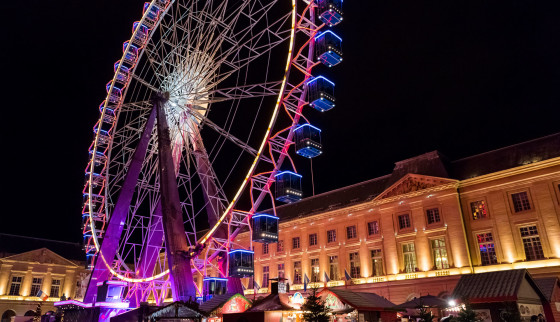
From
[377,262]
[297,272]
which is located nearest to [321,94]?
[377,262]

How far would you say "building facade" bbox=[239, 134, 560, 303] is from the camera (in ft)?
121

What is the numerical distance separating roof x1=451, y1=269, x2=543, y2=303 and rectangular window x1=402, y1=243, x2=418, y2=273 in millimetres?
27127

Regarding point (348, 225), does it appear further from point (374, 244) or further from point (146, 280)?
point (146, 280)

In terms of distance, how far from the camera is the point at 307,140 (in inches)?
1036

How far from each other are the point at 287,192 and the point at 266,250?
107ft

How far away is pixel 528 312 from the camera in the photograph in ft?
48.8

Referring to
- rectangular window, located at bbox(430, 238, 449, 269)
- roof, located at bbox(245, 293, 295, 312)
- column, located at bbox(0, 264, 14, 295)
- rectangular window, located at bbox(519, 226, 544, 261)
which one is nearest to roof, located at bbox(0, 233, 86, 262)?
column, located at bbox(0, 264, 14, 295)

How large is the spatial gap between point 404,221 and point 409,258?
394 centimetres

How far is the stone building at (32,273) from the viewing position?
66312 millimetres

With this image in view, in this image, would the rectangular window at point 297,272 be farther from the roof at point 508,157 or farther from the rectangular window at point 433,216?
the roof at point 508,157

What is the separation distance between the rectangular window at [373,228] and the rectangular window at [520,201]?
46.3 feet

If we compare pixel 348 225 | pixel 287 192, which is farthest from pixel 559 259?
pixel 287 192

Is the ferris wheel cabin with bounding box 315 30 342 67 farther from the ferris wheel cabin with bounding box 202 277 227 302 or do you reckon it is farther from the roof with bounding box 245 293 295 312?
the ferris wheel cabin with bounding box 202 277 227 302

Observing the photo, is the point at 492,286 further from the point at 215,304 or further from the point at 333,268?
the point at 333,268
